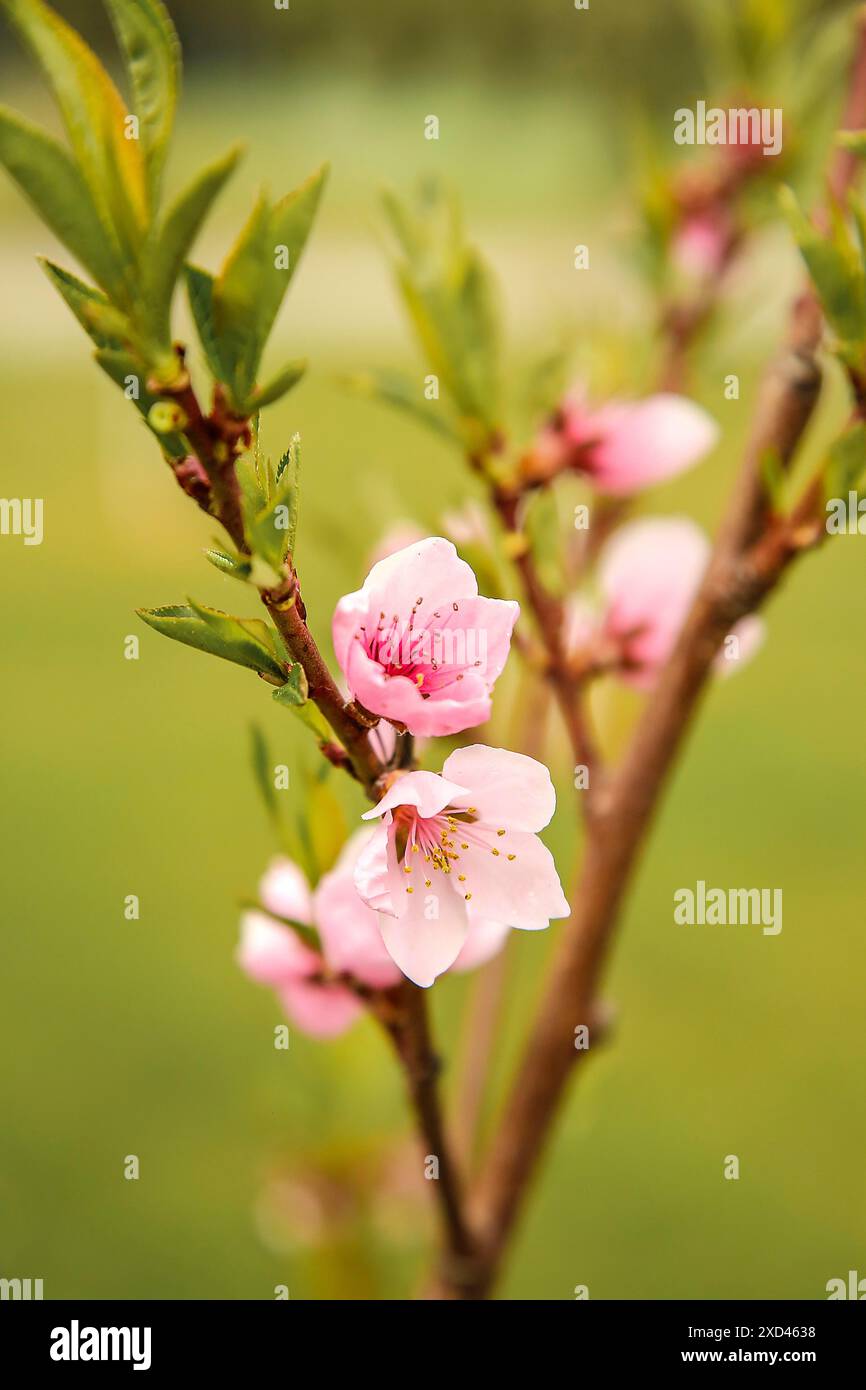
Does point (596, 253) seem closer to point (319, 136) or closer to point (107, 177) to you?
point (107, 177)

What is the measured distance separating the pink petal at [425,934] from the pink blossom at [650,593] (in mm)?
176

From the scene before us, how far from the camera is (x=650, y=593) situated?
39cm

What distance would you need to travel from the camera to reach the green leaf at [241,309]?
0.68 ft

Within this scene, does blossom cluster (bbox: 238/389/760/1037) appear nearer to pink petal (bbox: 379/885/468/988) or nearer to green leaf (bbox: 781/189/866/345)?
pink petal (bbox: 379/885/468/988)

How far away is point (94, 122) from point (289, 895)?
0.59ft

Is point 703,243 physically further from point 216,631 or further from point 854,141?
point 216,631

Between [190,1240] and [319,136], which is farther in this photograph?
[319,136]

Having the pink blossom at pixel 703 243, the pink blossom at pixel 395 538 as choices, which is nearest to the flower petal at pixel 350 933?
the pink blossom at pixel 395 538

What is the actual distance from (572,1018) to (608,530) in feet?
0.65

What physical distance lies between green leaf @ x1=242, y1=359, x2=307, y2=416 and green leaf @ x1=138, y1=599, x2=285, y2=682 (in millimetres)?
33

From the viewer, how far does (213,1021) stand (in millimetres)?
1332

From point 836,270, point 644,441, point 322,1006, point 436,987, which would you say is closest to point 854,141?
point 836,270

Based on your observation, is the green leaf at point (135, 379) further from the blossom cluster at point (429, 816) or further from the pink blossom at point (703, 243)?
the pink blossom at point (703, 243)
